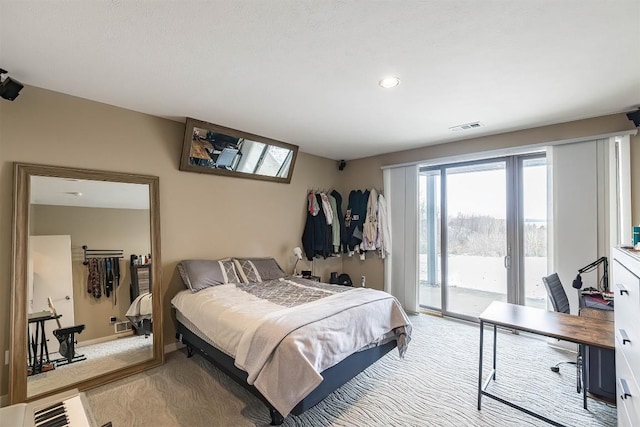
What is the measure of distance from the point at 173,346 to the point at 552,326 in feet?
11.8

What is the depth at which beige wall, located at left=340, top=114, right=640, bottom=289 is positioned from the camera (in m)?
2.89

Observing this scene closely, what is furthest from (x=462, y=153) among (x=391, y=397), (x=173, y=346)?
(x=173, y=346)

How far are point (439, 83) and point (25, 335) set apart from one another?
156 inches

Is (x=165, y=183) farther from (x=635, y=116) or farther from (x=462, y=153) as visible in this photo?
(x=635, y=116)

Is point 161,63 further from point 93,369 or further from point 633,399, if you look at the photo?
→ point 633,399

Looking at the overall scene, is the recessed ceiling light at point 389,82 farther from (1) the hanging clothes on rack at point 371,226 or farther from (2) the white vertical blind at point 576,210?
(1) the hanging clothes on rack at point 371,226

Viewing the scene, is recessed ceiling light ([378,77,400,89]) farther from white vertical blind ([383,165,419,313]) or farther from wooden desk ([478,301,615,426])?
white vertical blind ([383,165,419,313])

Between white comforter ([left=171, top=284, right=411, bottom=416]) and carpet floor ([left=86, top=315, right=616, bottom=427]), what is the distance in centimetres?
40

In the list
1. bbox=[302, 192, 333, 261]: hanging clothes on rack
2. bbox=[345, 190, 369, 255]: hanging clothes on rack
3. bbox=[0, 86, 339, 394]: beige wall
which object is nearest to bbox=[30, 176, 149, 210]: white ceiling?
bbox=[0, 86, 339, 394]: beige wall

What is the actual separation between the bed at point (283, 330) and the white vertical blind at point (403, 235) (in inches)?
69.4

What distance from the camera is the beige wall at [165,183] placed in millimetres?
2289

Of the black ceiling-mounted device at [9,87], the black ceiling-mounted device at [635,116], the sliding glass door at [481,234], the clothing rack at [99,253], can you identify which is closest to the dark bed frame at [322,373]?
the clothing rack at [99,253]

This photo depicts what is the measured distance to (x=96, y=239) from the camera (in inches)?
106

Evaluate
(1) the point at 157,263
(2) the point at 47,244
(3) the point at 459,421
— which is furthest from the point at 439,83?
(2) the point at 47,244
